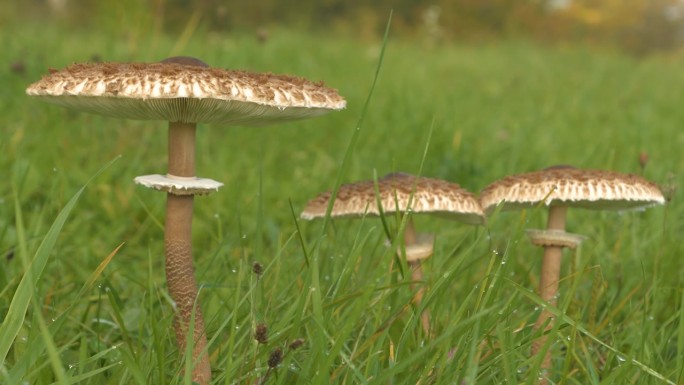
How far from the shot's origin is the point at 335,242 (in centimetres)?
342

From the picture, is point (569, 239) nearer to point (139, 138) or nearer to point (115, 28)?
point (139, 138)

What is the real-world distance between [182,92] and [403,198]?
1.16 meters

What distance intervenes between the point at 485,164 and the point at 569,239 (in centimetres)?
335

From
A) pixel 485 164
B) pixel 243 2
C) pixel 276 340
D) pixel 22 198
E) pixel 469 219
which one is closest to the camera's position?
pixel 276 340

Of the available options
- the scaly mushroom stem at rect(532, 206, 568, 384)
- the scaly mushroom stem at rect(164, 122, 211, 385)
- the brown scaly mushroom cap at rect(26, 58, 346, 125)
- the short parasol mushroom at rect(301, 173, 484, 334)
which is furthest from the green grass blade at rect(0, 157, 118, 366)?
the scaly mushroom stem at rect(532, 206, 568, 384)

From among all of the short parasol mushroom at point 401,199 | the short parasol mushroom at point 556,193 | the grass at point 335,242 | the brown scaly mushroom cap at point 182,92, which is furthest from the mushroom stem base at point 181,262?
the short parasol mushroom at point 556,193

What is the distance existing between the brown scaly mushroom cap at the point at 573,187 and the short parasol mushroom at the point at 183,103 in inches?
33.4

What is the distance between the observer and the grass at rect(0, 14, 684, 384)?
2.42m

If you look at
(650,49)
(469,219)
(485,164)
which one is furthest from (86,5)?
(469,219)

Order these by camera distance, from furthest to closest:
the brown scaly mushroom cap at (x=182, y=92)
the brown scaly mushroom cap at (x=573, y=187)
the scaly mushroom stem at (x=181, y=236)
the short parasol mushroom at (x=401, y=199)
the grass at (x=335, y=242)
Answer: the short parasol mushroom at (x=401, y=199), the brown scaly mushroom cap at (x=573, y=187), the scaly mushroom stem at (x=181, y=236), the grass at (x=335, y=242), the brown scaly mushroom cap at (x=182, y=92)

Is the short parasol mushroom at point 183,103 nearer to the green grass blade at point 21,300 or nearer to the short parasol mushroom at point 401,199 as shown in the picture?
the green grass blade at point 21,300

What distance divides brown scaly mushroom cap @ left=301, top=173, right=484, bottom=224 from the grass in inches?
4.8

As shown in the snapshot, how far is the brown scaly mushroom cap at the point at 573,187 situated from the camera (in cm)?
284

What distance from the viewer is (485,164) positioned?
6.45 meters
